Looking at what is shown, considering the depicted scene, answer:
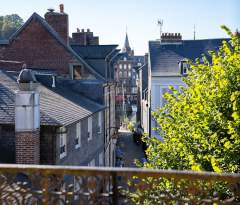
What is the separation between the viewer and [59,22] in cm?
2244

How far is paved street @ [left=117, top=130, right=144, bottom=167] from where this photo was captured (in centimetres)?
2983

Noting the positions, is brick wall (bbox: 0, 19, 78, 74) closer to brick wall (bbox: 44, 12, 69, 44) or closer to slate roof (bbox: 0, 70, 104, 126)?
brick wall (bbox: 44, 12, 69, 44)

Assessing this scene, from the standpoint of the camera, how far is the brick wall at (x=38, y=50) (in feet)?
68.2

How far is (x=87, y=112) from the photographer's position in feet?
49.2

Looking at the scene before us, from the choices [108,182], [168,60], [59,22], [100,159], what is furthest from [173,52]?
[108,182]

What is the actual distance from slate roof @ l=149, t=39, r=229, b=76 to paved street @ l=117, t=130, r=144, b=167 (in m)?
7.93

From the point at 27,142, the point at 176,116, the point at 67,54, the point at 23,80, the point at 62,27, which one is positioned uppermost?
the point at 62,27

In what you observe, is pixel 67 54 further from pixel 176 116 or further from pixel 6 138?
pixel 176 116

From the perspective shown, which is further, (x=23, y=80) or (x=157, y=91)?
(x=157, y=91)

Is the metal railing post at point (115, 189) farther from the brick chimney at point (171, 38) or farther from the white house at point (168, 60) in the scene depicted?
the brick chimney at point (171, 38)

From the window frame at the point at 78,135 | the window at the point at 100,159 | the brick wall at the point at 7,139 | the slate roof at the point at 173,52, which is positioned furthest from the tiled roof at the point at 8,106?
the slate roof at the point at 173,52

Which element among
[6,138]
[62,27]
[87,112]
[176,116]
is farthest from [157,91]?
[176,116]

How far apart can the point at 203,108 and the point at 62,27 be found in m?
17.3

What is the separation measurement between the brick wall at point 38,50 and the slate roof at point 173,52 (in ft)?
34.1
